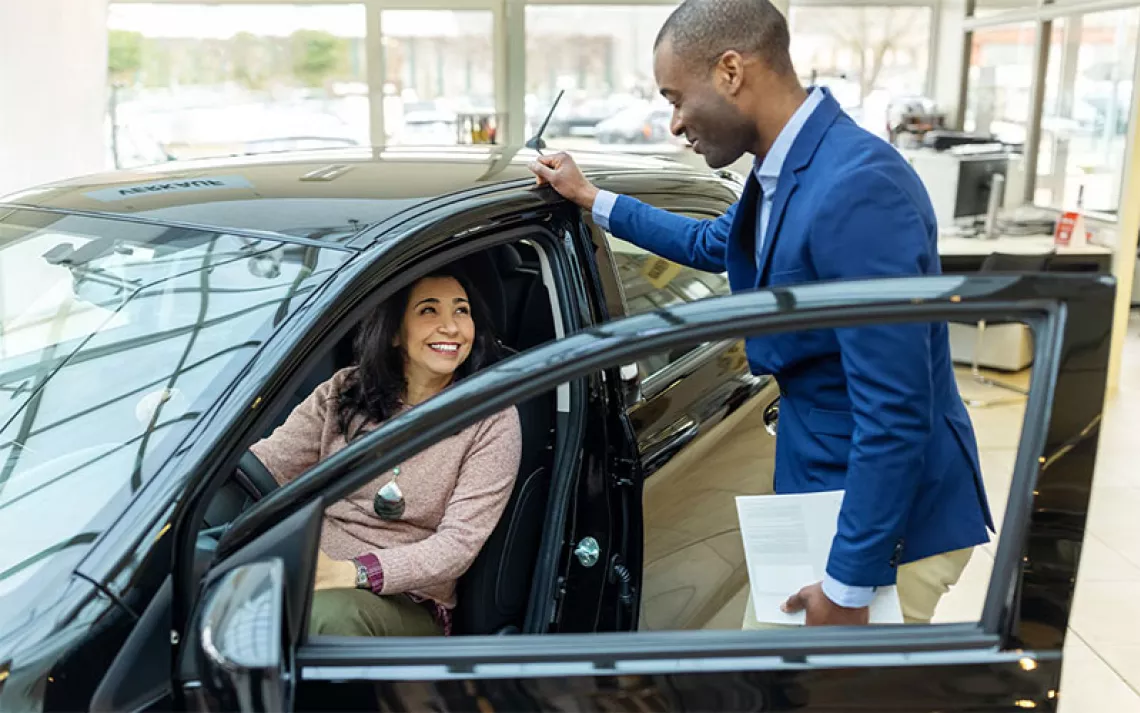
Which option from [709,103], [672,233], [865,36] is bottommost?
[672,233]

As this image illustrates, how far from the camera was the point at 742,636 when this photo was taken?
1.14 meters

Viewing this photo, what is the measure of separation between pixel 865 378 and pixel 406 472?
0.82 metres

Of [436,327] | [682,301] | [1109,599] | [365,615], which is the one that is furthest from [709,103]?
[1109,599]

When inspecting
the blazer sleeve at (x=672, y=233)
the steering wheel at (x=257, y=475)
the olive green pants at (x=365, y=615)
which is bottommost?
the olive green pants at (x=365, y=615)

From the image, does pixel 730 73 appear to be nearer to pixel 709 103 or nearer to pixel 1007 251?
pixel 709 103

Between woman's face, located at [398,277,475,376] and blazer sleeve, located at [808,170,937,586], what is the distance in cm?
75

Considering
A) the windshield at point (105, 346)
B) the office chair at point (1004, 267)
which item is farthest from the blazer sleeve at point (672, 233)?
the office chair at point (1004, 267)

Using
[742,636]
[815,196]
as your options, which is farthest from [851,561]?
[815,196]

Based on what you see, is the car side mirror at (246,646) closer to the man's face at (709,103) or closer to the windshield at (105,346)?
the windshield at (105,346)

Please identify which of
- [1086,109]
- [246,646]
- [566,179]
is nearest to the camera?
[246,646]

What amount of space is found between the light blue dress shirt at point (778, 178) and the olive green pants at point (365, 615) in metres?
0.72

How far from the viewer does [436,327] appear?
1.92 metres

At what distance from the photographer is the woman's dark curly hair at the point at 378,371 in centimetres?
194

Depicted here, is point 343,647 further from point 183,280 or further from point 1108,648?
point 1108,648
